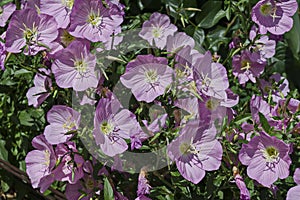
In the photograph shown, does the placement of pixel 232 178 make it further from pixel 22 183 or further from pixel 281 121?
pixel 22 183

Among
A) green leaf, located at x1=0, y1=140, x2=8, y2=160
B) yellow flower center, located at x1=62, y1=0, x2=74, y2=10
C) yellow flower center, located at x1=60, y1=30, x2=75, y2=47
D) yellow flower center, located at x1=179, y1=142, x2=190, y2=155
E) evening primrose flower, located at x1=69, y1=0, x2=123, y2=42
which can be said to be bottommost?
green leaf, located at x1=0, y1=140, x2=8, y2=160

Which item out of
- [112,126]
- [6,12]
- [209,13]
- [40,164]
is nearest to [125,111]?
[112,126]

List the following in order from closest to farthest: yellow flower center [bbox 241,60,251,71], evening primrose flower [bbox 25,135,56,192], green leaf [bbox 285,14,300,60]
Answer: evening primrose flower [bbox 25,135,56,192], yellow flower center [bbox 241,60,251,71], green leaf [bbox 285,14,300,60]

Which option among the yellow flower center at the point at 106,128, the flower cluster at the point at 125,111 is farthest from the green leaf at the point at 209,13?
the yellow flower center at the point at 106,128

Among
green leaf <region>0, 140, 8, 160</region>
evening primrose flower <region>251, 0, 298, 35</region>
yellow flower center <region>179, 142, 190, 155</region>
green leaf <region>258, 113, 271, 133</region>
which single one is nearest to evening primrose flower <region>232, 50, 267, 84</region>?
evening primrose flower <region>251, 0, 298, 35</region>

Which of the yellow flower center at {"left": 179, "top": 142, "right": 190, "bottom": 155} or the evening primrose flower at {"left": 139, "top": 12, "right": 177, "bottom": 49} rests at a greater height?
the evening primrose flower at {"left": 139, "top": 12, "right": 177, "bottom": 49}

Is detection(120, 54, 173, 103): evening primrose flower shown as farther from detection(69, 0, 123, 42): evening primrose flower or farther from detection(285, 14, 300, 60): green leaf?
detection(285, 14, 300, 60): green leaf
